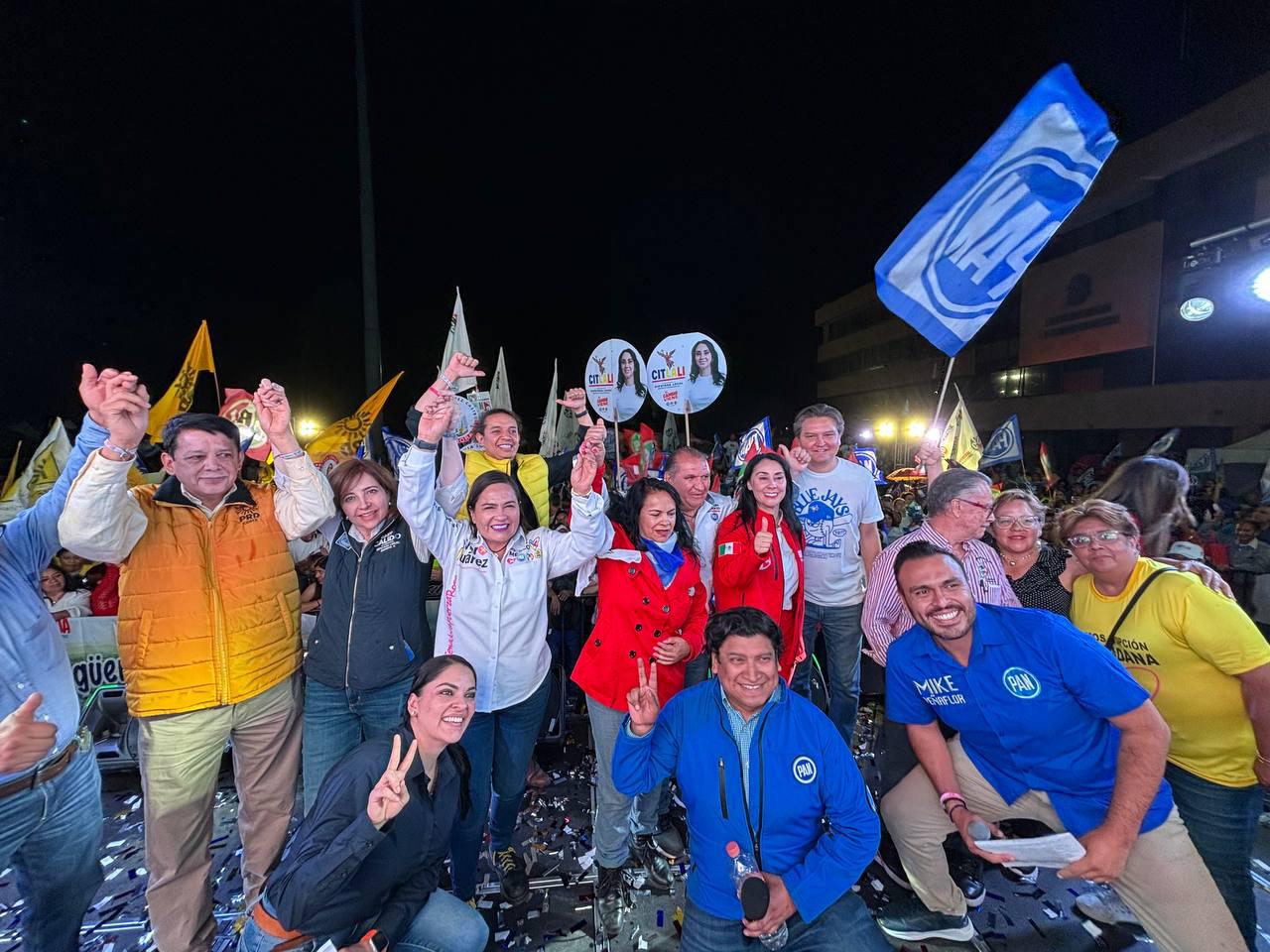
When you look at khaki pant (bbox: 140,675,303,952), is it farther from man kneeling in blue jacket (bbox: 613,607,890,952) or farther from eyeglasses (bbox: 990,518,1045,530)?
eyeglasses (bbox: 990,518,1045,530)

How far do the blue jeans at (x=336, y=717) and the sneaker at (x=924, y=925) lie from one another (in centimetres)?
271

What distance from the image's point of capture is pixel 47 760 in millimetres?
2189

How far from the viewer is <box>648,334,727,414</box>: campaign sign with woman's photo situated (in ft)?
19.1

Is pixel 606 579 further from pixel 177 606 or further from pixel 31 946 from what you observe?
pixel 31 946

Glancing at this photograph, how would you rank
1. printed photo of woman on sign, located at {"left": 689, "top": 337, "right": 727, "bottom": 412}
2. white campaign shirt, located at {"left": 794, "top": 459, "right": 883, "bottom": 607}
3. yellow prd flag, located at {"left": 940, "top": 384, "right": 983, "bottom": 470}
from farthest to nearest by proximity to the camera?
yellow prd flag, located at {"left": 940, "top": 384, "right": 983, "bottom": 470}, printed photo of woman on sign, located at {"left": 689, "top": 337, "right": 727, "bottom": 412}, white campaign shirt, located at {"left": 794, "top": 459, "right": 883, "bottom": 607}

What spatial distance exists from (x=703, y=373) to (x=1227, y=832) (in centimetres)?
466

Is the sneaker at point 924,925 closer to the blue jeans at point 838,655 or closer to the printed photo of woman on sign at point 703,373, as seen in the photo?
the blue jeans at point 838,655

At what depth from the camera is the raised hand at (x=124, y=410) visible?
2.27m

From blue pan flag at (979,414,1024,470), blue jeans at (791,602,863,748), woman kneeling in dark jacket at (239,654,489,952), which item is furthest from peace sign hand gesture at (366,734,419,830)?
blue pan flag at (979,414,1024,470)

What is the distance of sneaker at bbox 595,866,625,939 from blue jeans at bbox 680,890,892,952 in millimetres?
710

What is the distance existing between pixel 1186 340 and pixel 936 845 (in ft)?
91.7

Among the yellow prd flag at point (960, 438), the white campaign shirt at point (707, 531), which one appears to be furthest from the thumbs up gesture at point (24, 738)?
the yellow prd flag at point (960, 438)

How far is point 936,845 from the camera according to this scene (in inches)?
116

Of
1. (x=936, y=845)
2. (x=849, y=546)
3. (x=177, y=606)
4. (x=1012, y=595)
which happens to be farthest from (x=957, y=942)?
(x=177, y=606)
